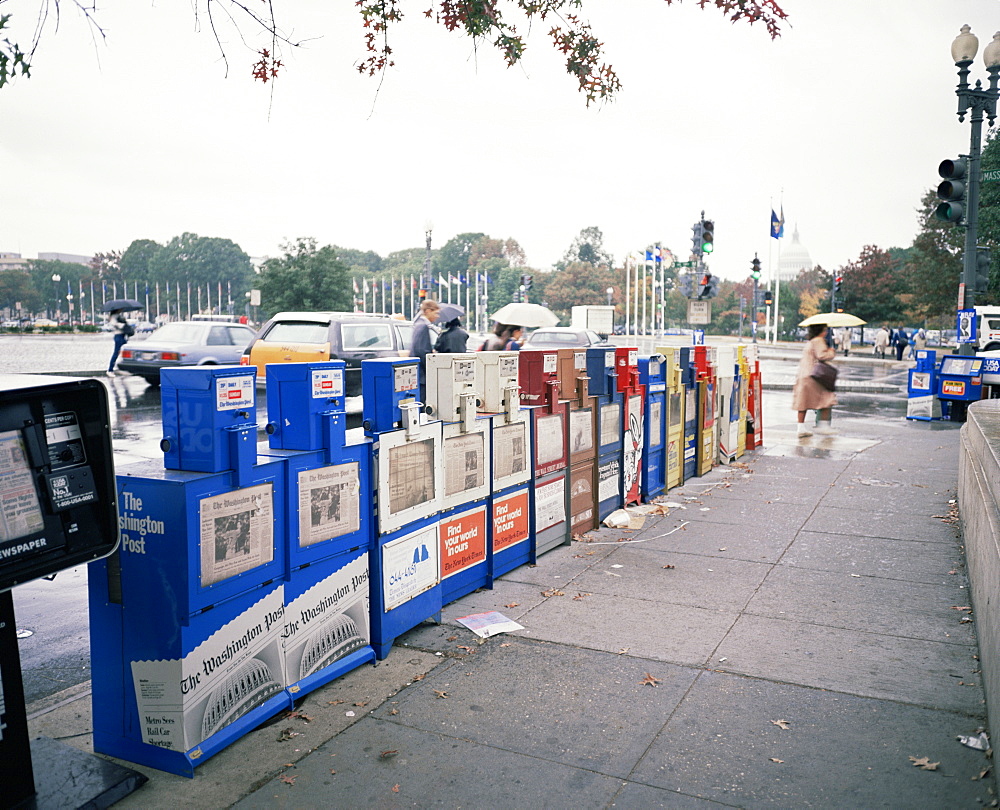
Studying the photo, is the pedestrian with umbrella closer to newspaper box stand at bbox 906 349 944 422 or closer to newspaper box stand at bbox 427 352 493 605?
newspaper box stand at bbox 427 352 493 605

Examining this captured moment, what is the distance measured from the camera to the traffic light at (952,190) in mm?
11133

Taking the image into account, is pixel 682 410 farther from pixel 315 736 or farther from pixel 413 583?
pixel 315 736

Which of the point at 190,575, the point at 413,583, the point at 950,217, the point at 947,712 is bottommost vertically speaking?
the point at 947,712

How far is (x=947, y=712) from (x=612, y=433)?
4356 millimetres

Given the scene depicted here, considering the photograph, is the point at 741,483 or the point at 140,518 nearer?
the point at 140,518

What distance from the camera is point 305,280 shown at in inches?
2308

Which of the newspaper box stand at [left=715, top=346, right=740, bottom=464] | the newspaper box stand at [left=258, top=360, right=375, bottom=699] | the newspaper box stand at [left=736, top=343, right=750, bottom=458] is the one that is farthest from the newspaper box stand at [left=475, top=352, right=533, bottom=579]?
the newspaper box stand at [left=736, top=343, right=750, bottom=458]

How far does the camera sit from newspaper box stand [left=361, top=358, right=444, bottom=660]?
4.91 metres

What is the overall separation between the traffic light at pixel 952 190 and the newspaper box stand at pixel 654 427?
15.5 feet

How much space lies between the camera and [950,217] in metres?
11.5

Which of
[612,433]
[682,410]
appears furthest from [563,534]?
[682,410]

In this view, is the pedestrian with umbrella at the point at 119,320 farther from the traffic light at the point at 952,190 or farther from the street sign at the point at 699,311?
the traffic light at the point at 952,190

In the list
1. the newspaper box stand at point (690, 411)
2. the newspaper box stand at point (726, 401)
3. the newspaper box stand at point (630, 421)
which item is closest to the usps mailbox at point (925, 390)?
the newspaper box stand at point (726, 401)

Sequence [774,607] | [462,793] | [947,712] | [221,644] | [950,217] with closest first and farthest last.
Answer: [462,793]
[221,644]
[947,712]
[774,607]
[950,217]
